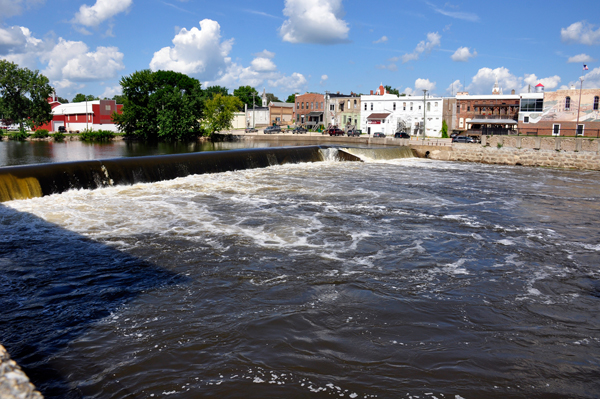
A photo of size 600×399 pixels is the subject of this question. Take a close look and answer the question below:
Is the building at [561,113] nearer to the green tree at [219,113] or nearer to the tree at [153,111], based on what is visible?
the green tree at [219,113]

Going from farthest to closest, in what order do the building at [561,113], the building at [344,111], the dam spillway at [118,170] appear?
the building at [344,111], the building at [561,113], the dam spillway at [118,170]

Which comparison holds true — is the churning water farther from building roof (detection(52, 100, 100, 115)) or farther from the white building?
building roof (detection(52, 100, 100, 115))

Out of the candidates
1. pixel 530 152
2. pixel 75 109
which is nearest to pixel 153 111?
pixel 75 109

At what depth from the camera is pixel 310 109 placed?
94062mm

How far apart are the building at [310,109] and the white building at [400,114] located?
44.5 ft

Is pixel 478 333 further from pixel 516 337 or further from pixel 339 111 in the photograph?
pixel 339 111

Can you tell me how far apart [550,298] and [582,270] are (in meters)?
2.20

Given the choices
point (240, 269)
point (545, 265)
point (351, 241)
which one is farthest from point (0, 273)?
point (545, 265)

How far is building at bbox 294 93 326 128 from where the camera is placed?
90.4 meters

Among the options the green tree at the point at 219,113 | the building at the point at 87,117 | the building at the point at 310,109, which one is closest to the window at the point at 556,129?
the building at the point at 310,109

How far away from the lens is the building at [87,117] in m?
78.3

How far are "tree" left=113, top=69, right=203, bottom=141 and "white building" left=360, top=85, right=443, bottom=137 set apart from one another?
2941 centimetres

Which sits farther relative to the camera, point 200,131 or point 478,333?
point 200,131

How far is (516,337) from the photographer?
6.57 meters
